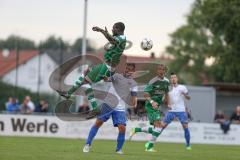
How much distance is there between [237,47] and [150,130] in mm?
31932

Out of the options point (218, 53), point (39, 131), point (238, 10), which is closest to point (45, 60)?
point (218, 53)

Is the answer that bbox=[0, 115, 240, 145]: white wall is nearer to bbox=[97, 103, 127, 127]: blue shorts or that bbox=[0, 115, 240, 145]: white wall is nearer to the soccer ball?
the soccer ball

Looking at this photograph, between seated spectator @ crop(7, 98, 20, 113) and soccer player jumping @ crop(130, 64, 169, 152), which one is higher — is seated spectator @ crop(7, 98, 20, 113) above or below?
below

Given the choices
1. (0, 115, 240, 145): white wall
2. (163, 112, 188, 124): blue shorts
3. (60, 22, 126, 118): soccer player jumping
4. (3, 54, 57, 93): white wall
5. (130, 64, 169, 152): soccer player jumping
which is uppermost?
(60, 22, 126, 118): soccer player jumping

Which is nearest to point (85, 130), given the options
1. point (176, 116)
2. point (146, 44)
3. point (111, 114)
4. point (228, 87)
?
point (176, 116)

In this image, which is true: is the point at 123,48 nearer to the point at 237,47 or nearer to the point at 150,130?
the point at 150,130

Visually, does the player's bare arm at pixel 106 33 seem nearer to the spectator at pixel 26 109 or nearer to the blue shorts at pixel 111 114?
the blue shorts at pixel 111 114

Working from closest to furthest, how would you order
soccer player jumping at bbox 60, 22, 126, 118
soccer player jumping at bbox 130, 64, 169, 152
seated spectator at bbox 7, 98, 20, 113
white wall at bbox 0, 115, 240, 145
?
soccer player jumping at bbox 60, 22, 126, 118 < soccer player jumping at bbox 130, 64, 169, 152 < white wall at bbox 0, 115, 240, 145 < seated spectator at bbox 7, 98, 20, 113

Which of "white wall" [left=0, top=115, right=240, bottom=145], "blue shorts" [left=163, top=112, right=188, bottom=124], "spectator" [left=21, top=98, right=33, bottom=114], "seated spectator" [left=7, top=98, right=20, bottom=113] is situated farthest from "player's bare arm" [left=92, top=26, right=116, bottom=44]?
"seated spectator" [left=7, top=98, right=20, bottom=113]

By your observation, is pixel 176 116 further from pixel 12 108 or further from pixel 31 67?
pixel 31 67

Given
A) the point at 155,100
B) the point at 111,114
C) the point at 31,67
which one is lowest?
the point at 31,67

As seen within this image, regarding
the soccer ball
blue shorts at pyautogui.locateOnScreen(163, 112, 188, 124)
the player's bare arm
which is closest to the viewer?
the player's bare arm

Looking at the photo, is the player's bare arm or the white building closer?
the player's bare arm

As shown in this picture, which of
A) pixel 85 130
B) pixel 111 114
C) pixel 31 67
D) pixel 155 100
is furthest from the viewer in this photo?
pixel 31 67
